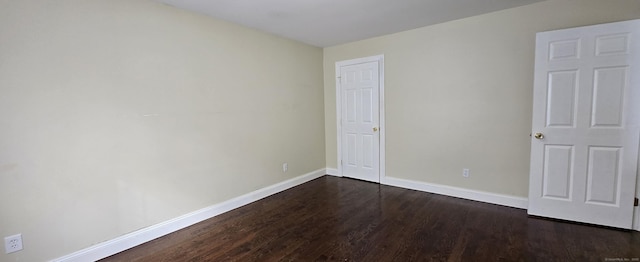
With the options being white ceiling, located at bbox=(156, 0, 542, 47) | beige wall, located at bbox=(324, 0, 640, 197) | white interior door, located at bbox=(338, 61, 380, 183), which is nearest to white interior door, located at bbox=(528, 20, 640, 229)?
beige wall, located at bbox=(324, 0, 640, 197)

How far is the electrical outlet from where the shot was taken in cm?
186

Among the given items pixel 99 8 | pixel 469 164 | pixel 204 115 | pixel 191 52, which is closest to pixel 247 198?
pixel 204 115

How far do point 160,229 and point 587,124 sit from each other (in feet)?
14.0

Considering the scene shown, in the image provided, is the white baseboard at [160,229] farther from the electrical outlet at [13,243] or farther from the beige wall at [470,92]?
the beige wall at [470,92]

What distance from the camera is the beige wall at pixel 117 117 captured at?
6.24 feet

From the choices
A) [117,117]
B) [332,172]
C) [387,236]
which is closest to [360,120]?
[332,172]

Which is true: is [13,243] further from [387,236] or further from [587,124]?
[587,124]

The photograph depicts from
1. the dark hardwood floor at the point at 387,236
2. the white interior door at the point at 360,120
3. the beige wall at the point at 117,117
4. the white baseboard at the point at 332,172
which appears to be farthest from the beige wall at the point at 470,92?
the beige wall at the point at 117,117

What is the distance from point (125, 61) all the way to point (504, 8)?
3.89 meters

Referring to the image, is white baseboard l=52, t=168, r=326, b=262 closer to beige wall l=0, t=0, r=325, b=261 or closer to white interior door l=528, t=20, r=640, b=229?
beige wall l=0, t=0, r=325, b=261

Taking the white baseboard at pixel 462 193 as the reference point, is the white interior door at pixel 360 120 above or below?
above

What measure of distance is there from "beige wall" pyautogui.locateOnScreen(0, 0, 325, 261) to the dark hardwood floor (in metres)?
0.44

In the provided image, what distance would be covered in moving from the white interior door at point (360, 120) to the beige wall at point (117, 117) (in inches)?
57.8

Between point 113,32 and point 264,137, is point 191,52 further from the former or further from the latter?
point 264,137
